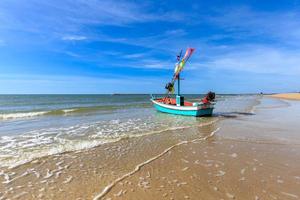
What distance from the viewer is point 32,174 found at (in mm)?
5441

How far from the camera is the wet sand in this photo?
14.3 feet

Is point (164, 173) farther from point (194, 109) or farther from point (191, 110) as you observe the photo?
point (191, 110)

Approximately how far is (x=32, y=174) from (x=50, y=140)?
4.20 meters

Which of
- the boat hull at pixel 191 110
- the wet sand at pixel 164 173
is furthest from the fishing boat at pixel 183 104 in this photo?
the wet sand at pixel 164 173

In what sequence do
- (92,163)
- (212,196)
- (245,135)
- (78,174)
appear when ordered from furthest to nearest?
(245,135), (92,163), (78,174), (212,196)

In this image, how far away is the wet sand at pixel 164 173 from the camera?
4.35 meters

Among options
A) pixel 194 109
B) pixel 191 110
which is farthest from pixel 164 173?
pixel 191 110

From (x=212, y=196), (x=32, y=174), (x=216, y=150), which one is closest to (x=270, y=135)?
(x=216, y=150)

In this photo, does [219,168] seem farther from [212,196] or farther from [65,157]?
[65,157]

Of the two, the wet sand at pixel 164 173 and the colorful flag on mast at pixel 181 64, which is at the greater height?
the colorful flag on mast at pixel 181 64

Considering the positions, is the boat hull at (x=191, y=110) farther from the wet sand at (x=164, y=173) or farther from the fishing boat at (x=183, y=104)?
the wet sand at (x=164, y=173)

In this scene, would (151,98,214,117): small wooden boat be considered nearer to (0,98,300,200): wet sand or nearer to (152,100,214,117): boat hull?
(152,100,214,117): boat hull

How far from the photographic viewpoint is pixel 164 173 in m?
5.46

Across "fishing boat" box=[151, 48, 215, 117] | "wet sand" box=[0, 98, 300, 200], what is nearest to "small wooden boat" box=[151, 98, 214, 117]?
"fishing boat" box=[151, 48, 215, 117]
